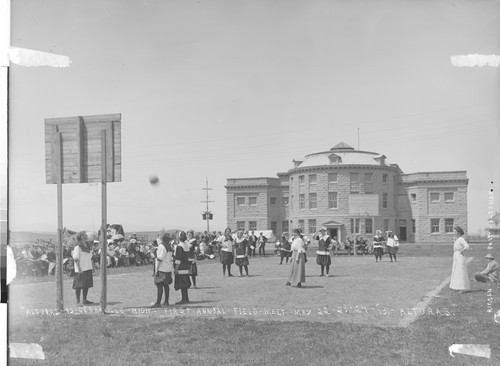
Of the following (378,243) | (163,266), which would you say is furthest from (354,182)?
(163,266)

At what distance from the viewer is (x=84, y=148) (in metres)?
10.6

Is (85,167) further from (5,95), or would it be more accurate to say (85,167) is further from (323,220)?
(323,220)

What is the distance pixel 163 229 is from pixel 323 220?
765cm

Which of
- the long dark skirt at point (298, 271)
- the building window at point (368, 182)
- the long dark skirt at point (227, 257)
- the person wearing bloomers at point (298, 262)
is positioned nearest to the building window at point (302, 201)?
the building window at point (368, 182)

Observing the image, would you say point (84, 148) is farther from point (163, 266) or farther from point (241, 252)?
point (241, 252)

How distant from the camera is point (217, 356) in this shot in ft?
24.1

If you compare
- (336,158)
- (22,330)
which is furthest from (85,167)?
(336,158)

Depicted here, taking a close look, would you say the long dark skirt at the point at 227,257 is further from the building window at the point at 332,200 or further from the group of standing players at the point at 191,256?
the building window at the point at 332,200

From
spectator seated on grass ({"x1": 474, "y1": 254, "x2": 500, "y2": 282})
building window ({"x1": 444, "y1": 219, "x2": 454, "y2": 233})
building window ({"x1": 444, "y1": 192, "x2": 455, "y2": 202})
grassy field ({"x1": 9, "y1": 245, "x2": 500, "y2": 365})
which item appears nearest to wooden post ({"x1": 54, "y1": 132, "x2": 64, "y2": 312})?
grassy field ({"x1": 9, "y1": 245, "x2": 500, "y2": 365})

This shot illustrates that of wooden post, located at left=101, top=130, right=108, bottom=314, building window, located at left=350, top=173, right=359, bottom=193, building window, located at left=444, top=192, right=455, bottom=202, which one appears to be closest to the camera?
wooden post, located at left=101, top=130, right=108, bottom=314

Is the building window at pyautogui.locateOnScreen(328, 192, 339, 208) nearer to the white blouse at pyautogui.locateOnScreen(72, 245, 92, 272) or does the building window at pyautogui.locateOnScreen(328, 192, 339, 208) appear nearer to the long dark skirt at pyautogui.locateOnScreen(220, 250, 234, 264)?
the long dark skirt at pyautogui.locateOnScreen(220, 250, 234, 264)

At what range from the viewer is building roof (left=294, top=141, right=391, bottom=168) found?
15.8 metres

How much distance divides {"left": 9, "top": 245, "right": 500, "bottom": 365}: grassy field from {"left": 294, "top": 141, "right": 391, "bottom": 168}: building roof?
12.4 ft

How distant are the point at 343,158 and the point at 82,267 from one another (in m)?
10.8
